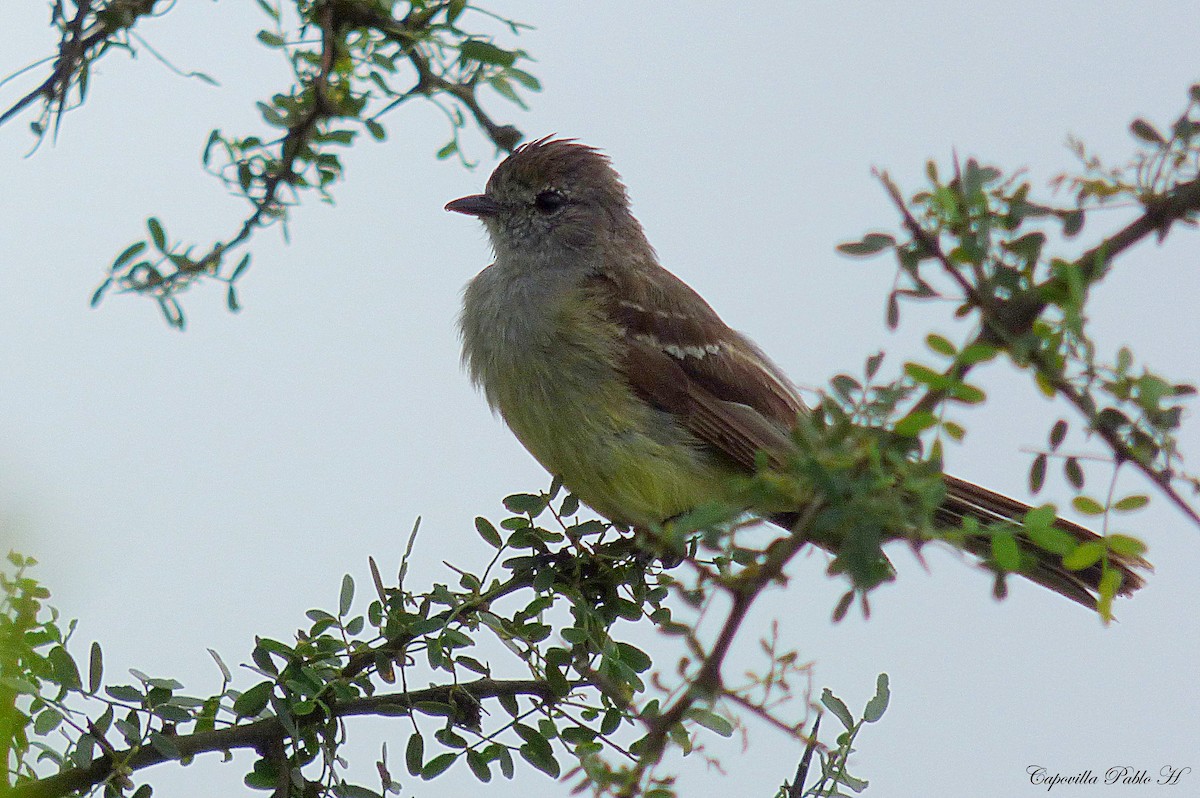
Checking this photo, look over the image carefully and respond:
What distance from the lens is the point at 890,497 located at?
4.95ft

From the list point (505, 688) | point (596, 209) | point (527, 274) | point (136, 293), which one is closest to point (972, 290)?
point (505, 688)

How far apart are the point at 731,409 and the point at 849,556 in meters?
3.64

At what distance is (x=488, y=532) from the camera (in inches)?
138

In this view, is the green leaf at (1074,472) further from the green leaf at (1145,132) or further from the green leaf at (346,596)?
the green leaf at (346,596)

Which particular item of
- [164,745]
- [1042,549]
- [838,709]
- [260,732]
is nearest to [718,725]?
[838,709]

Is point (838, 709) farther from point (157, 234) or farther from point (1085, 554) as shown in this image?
point (157, 234)

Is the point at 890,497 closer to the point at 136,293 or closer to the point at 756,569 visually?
the point at 756,569

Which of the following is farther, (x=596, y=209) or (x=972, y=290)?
(x=596, y=209)

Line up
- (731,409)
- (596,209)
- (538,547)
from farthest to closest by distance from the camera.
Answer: (596,209)
(731,409)
(538,547)

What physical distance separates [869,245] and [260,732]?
5.90 feet

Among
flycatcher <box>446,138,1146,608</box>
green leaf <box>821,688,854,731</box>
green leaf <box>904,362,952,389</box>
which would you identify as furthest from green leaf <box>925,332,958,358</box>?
flycatcher <box>446,138,1146,608</box>

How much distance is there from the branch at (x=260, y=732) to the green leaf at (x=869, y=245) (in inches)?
63.8

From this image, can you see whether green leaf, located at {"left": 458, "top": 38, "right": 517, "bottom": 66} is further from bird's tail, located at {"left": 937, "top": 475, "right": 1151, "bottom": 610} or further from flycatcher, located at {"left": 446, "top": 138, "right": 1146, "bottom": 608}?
flycatcher, located at {"left": 446, "top": 138, "right": 1146, "bottom": 608}

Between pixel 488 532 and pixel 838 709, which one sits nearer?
pixel 838 709
